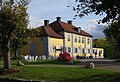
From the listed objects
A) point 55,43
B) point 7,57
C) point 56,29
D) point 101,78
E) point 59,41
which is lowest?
point 101,78

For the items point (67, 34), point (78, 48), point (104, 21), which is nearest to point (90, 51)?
point (78, 48)

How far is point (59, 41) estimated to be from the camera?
2985 inches

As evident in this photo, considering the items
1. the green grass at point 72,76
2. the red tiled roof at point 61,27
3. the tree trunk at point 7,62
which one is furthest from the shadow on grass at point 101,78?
the red tiled roof at point 61,27

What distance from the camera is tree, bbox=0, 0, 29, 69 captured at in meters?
25.5

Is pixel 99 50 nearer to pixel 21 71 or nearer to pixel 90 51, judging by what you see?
pixel 90 51

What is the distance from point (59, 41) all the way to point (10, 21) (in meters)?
50.4

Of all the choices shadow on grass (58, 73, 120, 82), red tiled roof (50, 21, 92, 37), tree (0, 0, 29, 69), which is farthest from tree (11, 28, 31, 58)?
red tiled roof (50, 21, 92, 37)

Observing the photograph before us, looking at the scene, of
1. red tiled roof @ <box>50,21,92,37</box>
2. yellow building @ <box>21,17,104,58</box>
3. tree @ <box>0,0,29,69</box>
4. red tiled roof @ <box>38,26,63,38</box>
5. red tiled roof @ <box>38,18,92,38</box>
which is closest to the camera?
tree @ <box>0,0,29,69</box>

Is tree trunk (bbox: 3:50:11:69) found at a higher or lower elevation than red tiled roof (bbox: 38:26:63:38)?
lower

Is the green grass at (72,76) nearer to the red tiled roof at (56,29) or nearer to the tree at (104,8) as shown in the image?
the tree at (104,8)

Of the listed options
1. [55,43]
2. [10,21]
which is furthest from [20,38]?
[55,43]

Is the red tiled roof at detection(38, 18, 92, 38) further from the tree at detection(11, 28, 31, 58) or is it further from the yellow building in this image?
the tree at detection(11, 28, 31, 58)

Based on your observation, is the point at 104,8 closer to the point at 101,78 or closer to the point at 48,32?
the point at 101,78

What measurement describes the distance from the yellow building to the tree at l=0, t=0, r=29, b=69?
3579 centimetres
